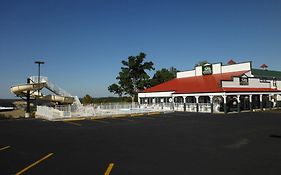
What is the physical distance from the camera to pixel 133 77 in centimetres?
6175

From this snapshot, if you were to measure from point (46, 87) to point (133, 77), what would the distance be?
2692cm

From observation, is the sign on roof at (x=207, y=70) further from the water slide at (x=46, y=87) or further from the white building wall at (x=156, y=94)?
the water slide at (x=46, y=87)

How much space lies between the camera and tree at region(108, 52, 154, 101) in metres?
60.7

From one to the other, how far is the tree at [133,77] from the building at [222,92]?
1228 cm

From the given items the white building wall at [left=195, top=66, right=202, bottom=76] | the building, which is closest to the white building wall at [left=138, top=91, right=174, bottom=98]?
the building

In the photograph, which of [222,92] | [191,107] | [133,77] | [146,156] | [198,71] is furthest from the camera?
[133,77]

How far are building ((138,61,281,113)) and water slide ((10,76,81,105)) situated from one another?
38.7 feet

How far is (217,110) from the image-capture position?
34031 mm

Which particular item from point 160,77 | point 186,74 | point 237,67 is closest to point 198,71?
point 186,74

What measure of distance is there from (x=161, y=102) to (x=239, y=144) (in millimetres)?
32220

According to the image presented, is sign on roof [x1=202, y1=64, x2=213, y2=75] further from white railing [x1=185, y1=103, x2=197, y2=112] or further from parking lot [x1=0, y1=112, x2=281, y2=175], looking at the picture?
parking lot [x1=0, y1=112, x2=281, y2=175]

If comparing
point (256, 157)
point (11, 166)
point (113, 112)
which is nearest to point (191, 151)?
point (256, 157)

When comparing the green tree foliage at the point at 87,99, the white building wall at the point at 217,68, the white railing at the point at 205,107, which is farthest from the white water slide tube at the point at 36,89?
the white building wall at the point at 217,68

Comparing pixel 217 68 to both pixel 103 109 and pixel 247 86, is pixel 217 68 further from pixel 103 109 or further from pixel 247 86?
pixel 103 109
